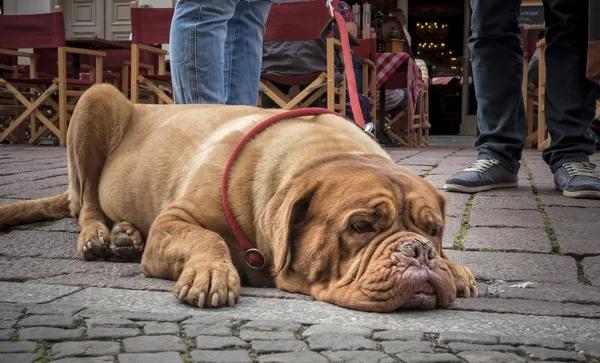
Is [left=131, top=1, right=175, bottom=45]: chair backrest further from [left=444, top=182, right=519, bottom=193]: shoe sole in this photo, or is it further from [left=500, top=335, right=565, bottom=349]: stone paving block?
[left=500, top=335, right=565, bottom=349]: stone paving block

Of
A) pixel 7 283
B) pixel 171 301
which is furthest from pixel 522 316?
pixel 7 283

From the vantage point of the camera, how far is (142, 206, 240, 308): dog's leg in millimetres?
2160

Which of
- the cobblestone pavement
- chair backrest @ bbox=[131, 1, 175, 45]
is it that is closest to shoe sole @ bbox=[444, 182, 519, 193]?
the cobblestone pavement

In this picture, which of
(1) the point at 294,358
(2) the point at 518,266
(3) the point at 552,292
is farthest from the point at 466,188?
(1) the point at 294,358

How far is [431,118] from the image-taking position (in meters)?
19.4

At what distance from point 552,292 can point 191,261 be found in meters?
1.15

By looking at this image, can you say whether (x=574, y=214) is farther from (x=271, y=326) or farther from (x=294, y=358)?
(x=294, y=358)

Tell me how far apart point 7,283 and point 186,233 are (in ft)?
1.90

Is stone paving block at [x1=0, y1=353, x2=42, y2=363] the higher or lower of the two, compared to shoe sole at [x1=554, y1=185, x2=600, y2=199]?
higher

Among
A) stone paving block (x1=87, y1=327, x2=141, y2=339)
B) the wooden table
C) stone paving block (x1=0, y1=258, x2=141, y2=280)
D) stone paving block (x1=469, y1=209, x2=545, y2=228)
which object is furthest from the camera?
Answer: the wooden table

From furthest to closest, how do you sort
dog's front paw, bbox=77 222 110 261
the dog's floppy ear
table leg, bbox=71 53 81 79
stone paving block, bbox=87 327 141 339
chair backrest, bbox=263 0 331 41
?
table leg, bbox=71 53 81 79 < chair backrest, bbox=263 0 331 41 < dog's front paw, bbox=77 222 110 261 < the dog's floppy ear < stone paving block, bbox=87 327 141 339

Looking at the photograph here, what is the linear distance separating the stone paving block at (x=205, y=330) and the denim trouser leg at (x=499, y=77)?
3059 mm

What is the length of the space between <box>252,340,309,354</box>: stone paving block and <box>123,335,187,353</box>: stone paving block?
0.55 feet

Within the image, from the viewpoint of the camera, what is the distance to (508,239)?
3291mm
